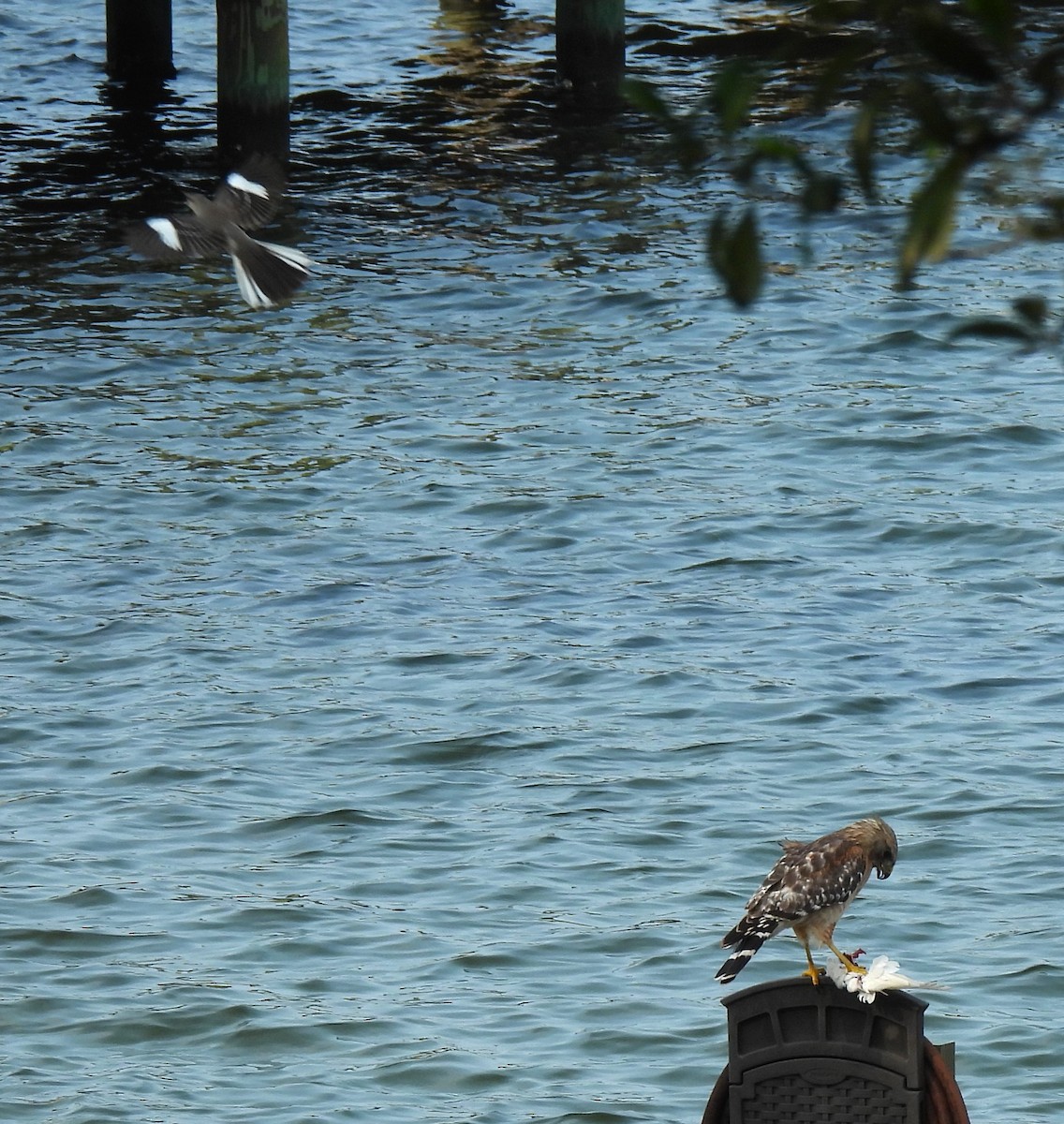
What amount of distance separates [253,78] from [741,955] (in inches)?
488

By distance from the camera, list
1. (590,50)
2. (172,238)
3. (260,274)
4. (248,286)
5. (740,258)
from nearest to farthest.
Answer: (740,258), (248,286), (172,238), (260,274), (590,50)

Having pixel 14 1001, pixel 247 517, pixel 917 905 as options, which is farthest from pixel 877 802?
pixel 247 517

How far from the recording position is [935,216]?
8.04 ft

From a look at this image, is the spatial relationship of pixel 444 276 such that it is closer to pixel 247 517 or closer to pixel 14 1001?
pixel 247 517

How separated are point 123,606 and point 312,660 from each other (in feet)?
4.07

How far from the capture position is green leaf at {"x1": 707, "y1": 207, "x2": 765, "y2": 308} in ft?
8.36

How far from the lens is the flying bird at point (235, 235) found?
9.41 metres

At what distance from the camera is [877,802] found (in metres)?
9.01

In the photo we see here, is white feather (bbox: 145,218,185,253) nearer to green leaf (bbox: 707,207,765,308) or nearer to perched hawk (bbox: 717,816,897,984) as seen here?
perched hawk (bbox: 717,816,897,984)

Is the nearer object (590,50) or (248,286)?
(248,286)

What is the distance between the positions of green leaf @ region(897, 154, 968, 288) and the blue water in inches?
200

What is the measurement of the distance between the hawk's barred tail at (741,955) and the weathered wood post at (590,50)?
46.9 ft

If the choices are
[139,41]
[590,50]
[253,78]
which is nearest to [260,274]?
[253,78]

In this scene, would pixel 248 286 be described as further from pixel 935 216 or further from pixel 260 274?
pixel 935 216
